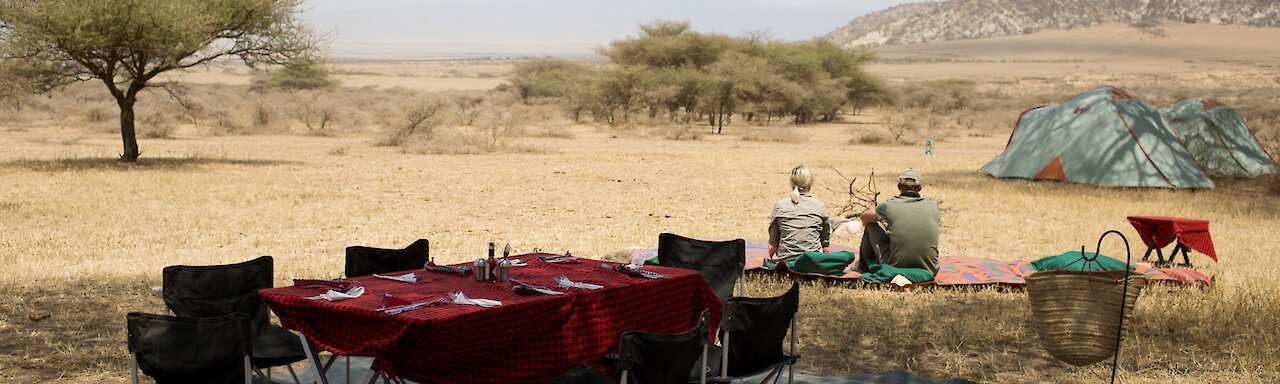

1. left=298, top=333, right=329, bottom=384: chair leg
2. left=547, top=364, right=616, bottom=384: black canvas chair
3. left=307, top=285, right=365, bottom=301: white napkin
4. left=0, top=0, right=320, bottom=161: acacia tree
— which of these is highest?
left=0, top=0, right=320, bottom=161: acacia tree

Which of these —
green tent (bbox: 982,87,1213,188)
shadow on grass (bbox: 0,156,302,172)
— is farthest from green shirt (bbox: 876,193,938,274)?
shadow on grass (bbox: 0,156,302,172)

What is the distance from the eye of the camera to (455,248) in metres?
8.46

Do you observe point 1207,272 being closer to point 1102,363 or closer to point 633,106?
point 1102,363

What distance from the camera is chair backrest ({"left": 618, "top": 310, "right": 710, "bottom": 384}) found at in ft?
10.4

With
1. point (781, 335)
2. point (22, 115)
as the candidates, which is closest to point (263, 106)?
point (22, 115)

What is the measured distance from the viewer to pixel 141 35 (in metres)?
14.5

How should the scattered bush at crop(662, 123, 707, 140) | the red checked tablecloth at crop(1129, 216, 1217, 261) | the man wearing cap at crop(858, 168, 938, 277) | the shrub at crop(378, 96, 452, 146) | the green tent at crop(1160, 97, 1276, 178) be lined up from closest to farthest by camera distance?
1. the man wearing cap at crop(858, 168, 938, 277)
2. the red checked tablecloth at crop(1129, 216, 1217, 261)
3. the green tent at crop(1160, 97, 1276, 178)
4. the shrub at crop(378, 96, 452, 146)
5. the scattered bush at crop(662, 123, 707, 140)

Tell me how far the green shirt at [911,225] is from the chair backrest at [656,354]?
359 centimetres

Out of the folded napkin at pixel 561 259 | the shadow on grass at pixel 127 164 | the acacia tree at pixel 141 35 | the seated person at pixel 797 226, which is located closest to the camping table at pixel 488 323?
the folded napkin at pixel 561 259

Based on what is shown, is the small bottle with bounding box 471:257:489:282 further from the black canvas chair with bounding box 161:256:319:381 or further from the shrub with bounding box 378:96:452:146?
the shrub with bounding box 378:96:452:146

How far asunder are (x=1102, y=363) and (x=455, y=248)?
17.7 ft

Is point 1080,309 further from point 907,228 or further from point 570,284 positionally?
point 570,284

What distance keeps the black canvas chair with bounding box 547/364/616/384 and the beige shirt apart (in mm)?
2976

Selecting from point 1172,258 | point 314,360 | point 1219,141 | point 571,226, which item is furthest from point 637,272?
point 1219,141
